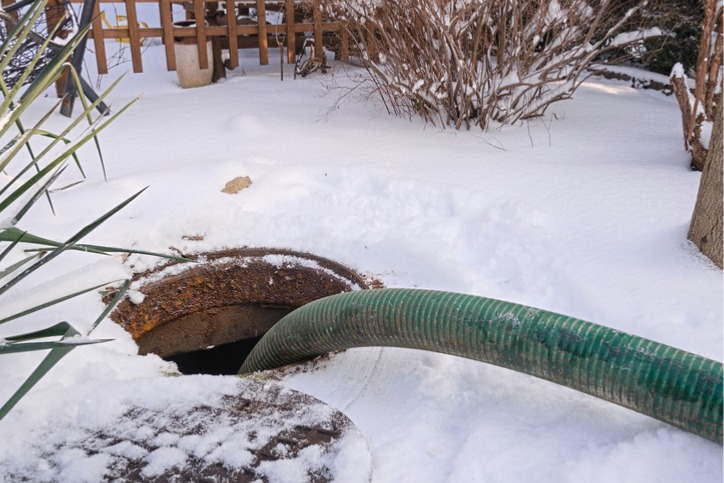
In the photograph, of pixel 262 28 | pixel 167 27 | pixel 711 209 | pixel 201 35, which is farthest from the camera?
pixel 262 28

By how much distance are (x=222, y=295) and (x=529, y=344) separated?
1.55 m

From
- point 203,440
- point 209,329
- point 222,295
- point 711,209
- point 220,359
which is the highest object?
point 711,209

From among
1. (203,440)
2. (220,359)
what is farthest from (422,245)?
(220,359)

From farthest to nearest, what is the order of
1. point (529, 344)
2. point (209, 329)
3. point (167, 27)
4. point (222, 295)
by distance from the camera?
point (167, 27) → point (209, 329) → point (222, 295) → point (529, 344)

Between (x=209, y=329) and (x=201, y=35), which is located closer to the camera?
(x=209, y=329)

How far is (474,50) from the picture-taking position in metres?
3.79

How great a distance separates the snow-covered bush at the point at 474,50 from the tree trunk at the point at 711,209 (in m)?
1.39

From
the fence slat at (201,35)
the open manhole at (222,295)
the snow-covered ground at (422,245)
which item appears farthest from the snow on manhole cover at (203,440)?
the fence slat at (201,35)

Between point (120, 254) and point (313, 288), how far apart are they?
31.0 inches

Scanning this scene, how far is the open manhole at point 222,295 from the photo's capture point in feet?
8.97

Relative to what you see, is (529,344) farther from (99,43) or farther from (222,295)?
(99,43)

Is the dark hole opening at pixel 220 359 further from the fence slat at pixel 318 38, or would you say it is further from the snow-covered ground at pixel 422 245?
the fence slat at pixel 318 38

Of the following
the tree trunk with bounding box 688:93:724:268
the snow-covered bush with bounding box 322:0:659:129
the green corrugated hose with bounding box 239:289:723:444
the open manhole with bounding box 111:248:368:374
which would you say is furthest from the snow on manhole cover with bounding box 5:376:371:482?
the snow-covered bush with bounding box 322:0:659:129

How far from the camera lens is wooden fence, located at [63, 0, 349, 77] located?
16.6 feet
